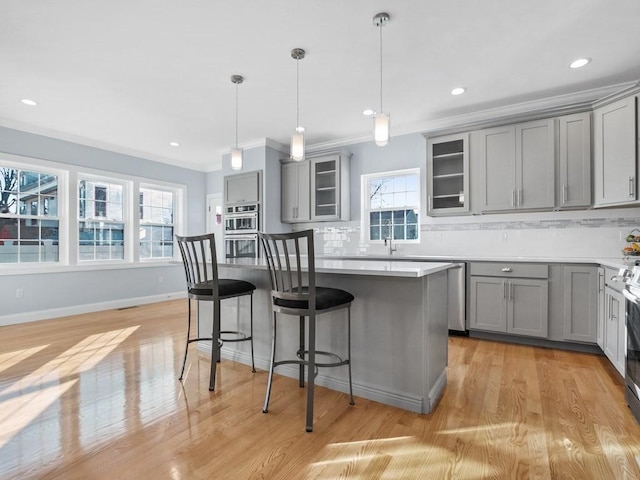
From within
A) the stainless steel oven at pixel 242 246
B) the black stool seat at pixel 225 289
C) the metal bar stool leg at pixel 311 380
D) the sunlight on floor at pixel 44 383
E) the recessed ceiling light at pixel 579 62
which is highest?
the recessed ceiling light at pixel 579 62

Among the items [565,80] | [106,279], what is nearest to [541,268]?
[565,80]

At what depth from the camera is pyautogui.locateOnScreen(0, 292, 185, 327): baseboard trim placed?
4.39 metres

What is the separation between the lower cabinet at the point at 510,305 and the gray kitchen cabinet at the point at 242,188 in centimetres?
336

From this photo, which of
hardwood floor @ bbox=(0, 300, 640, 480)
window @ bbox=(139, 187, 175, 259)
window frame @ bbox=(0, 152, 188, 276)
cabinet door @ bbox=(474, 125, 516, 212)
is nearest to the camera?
hardwood floor @ bbox=(0, 300, 640, 480)

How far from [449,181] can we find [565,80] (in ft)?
4.87

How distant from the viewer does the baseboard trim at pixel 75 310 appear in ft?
14.4

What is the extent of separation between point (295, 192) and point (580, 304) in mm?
3828

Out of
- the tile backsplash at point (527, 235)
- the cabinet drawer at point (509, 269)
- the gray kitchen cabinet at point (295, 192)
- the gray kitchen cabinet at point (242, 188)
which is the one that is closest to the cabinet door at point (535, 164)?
the tile backsplash at point (527, 235)

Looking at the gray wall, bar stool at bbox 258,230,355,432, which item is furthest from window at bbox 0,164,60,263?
bar stool at bbox 258,230,355,432

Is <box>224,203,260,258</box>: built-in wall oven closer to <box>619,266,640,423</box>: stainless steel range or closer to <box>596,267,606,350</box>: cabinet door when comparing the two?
<box>596,267,606,350</box>: cabinet door

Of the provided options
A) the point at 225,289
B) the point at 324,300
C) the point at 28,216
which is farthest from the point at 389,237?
the point at 28,216

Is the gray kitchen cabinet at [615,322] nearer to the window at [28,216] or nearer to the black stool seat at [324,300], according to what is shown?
the black stool seat at [324,300]

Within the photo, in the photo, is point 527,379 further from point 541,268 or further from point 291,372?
point 291,372

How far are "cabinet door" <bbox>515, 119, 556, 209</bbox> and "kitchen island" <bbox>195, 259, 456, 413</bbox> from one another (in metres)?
1.99
